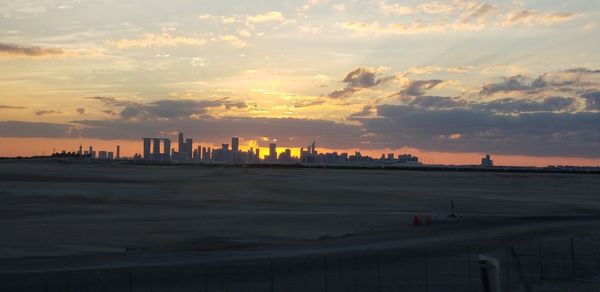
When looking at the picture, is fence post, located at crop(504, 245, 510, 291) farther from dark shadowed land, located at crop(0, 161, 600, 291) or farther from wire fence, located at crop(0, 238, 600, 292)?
dark shadowed land, located at crop(0, 161, 600, 291)

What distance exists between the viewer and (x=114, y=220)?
4184cm

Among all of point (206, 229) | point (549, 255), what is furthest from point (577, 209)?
point (206, 229)

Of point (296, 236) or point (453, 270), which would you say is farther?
point (296, 236)

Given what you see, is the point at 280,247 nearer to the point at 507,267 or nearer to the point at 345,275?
the point at 345,275

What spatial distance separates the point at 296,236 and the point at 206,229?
566cm

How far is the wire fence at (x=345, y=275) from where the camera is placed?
21.8m

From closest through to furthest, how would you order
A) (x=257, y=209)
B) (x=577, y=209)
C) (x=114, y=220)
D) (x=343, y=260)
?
(x=343, y=260) < (x=114, y=220) < (x=257, y=209) < (x=577, y=209)

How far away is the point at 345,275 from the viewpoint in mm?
24172

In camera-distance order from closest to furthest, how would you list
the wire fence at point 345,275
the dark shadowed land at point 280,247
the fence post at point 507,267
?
the wire fence at point 345,275 → the fence post at point 507,267 → the dark shadowed land at point 280,247

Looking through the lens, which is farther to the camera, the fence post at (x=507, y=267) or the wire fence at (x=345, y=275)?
the fence post at (x=507, y=267)

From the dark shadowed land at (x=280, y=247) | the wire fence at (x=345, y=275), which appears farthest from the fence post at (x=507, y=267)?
the dark shadowed land at (x=280, y=247)

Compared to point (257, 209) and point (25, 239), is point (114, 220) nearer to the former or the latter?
point (25, 239)

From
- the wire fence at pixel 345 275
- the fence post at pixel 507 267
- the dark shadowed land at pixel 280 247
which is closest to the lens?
the wire fence at pixel 345 275

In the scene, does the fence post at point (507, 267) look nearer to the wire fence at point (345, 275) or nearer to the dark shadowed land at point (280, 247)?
the wire fence at point (345, 275)
